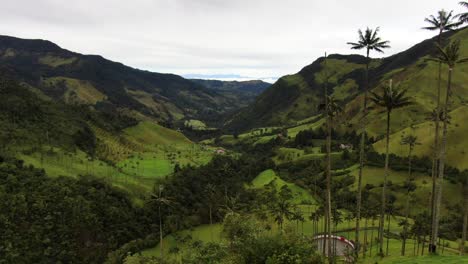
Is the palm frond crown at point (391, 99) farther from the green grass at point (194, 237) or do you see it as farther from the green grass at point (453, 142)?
the green grass at point (453, 142)

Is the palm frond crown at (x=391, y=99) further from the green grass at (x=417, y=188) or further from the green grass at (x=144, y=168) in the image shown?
the green grass at (x=144, y=168)

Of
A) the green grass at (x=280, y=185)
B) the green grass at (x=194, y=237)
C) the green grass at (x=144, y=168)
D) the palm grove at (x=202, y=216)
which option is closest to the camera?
the palm grove at (x=202, y=216)

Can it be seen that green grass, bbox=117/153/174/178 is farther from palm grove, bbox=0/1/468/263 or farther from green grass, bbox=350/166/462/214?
green grass, bbox=350/166/462/214

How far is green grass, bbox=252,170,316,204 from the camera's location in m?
162

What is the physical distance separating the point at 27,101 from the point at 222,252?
158053 millimetres

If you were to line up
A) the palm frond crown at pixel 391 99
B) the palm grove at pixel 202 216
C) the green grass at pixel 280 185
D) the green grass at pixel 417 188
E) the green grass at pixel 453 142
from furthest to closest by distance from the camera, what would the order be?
the green grass at pixel 453 142 → the green grass at pixel 280 185 → the green grass at pixel 417 188 → the palm grove at pixel 202 216 → the palm frond crown at pixel 391 99

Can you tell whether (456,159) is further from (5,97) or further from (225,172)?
(5,97)

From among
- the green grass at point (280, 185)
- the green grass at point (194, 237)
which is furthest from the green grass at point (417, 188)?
the green grass at point (194, 237)

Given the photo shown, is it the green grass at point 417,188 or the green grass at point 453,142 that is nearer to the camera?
the green grass at point 417,188

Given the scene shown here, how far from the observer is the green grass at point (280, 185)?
162 metres

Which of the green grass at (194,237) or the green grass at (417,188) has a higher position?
the green grass at (417,188)

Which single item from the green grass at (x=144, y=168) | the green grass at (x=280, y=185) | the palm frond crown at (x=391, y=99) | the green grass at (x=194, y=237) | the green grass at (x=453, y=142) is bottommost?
the green grass at (x=194, y=237)

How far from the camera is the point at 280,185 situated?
573 feet

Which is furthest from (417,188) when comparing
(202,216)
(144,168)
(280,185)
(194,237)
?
(144,168)
